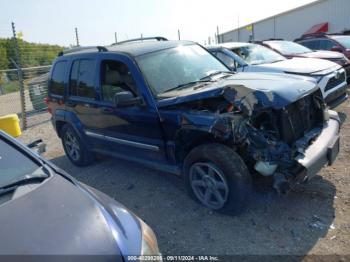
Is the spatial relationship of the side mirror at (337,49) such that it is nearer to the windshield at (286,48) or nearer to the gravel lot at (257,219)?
the windshield at (286,48)

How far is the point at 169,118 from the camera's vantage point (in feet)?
13.3

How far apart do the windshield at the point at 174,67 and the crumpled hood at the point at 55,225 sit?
223 centimetres

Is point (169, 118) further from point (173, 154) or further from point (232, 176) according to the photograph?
point (232, 176)

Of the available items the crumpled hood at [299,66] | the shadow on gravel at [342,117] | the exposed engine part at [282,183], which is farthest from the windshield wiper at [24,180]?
the shadow on gravel at [342,117]

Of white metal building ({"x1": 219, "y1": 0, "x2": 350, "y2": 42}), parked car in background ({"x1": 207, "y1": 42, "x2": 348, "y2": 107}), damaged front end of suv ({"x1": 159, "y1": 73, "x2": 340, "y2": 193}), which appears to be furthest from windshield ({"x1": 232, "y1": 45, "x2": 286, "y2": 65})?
white metal building ({"x1": 219, "y1": 0, "x2": 350, "y2": 42})

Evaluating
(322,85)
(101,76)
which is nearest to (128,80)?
(101,76)

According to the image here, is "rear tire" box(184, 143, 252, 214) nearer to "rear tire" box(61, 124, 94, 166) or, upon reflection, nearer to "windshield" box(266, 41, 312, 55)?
"rear tire" box(61, 124, 94, 166)

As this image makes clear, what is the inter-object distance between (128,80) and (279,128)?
2059mm

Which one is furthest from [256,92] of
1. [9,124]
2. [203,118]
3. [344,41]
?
[344,41]

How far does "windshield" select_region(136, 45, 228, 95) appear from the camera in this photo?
4.43m

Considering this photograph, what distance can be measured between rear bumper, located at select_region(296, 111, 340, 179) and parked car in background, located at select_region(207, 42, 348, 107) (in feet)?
7.47

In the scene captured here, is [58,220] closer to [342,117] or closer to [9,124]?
[342,117]

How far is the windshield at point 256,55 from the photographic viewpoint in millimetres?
8086

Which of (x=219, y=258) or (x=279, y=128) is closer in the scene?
(x=219, y=258)
